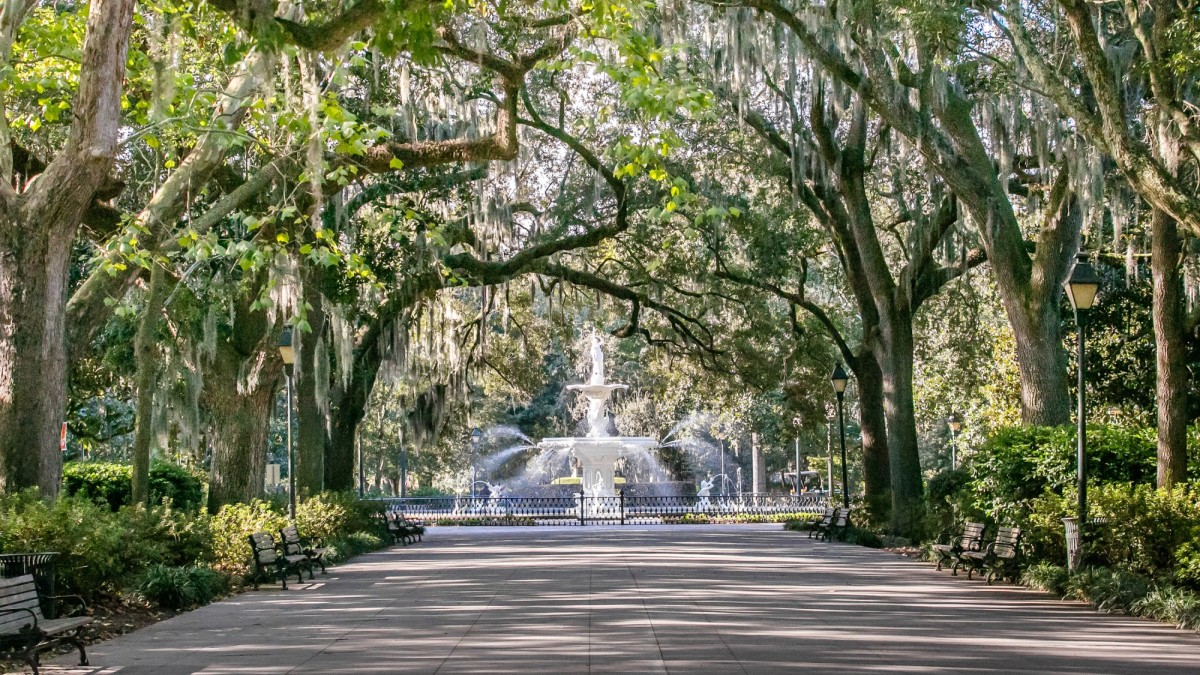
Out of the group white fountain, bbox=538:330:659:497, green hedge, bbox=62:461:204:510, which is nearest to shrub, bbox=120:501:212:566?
green hedge, bbox=62:461:204:510

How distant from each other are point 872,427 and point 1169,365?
13.7 metres

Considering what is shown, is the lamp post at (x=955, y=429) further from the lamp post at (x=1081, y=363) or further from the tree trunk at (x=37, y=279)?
the tree trunk at (x=37, y=279)

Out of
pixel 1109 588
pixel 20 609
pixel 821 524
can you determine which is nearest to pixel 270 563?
pixel 20 609

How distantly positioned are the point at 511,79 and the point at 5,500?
7.46m

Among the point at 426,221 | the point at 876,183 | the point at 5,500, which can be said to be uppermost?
the point at 876,183

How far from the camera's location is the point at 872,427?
28578mm

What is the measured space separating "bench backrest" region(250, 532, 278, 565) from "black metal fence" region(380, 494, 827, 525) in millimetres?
19560

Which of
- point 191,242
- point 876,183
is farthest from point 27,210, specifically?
point 876,183

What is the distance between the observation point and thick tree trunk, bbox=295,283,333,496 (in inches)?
948

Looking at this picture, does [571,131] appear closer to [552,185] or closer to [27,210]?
[552,185]

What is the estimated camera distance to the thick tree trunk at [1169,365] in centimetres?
1481

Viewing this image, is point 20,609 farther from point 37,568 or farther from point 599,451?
point 599,451

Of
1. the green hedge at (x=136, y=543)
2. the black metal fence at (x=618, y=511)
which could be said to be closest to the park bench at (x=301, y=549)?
the green hedge at (x=136, y=543)

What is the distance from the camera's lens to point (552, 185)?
30031mm
